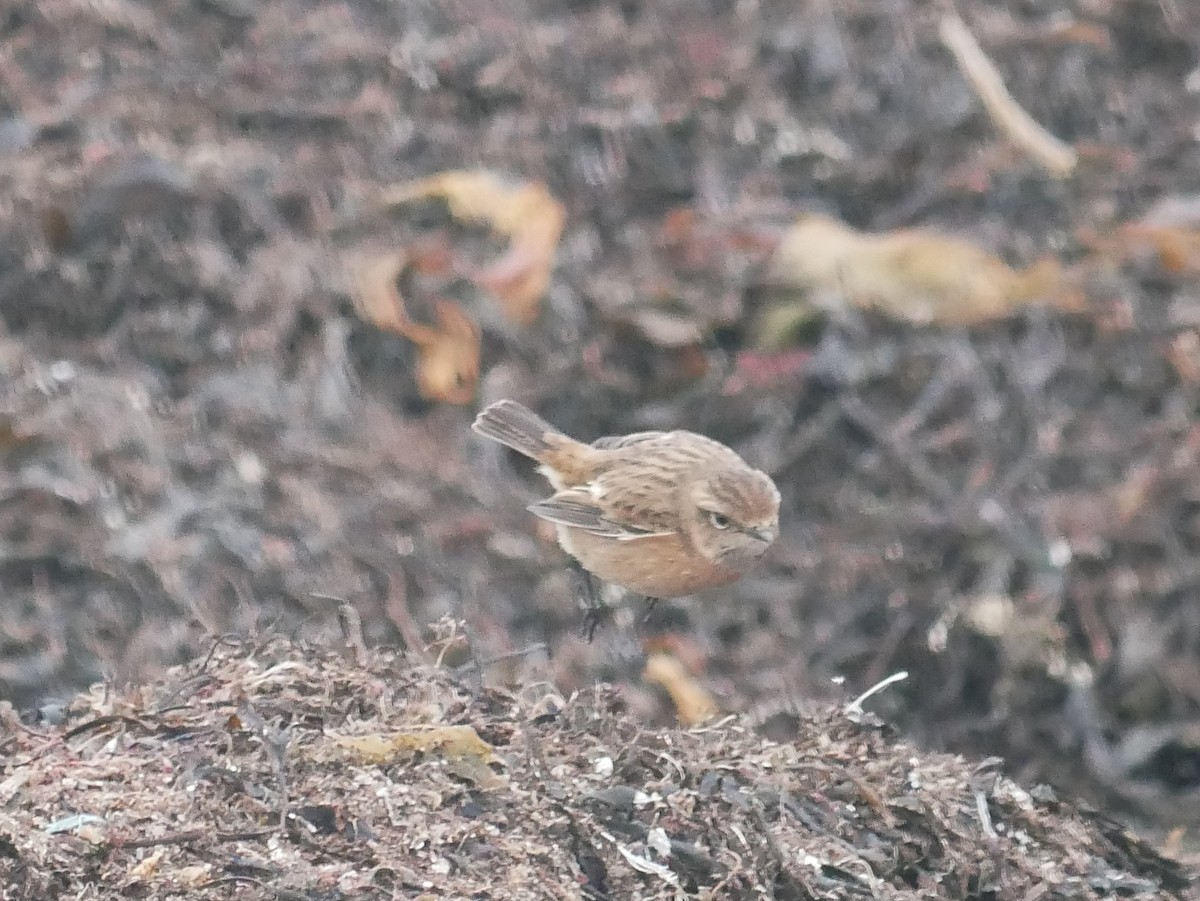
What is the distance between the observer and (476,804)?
3.58 m

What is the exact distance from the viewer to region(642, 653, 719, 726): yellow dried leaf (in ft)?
16.7

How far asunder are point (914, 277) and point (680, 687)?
1.88m

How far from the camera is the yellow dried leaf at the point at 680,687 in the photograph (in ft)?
16.7

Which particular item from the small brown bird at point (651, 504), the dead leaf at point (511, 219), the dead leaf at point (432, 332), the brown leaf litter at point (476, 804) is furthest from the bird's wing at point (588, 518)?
the brown leaf litter at point (476, 804)

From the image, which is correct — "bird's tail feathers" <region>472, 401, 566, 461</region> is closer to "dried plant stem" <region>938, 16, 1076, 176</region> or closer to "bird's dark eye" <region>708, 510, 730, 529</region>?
"bird's dark eye" <region>708, 510, 730, 529</region>

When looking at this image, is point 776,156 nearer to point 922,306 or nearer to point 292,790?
point 922,306

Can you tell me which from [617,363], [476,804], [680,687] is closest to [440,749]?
[476,804]

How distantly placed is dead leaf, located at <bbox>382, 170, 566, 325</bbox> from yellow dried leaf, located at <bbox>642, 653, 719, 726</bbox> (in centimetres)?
148

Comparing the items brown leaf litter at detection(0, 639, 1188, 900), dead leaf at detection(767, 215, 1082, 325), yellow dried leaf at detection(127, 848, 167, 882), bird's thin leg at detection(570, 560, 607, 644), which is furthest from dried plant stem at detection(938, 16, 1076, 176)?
yellow dried leaf at detection(127, 848, 167, 882)

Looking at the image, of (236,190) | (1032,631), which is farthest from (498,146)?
(1032,631)

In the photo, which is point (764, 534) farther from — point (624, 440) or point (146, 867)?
point (146, 867)

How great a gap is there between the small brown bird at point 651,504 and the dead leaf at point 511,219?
26.0 inches

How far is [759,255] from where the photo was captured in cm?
653

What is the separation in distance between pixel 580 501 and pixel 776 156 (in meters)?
2.16
